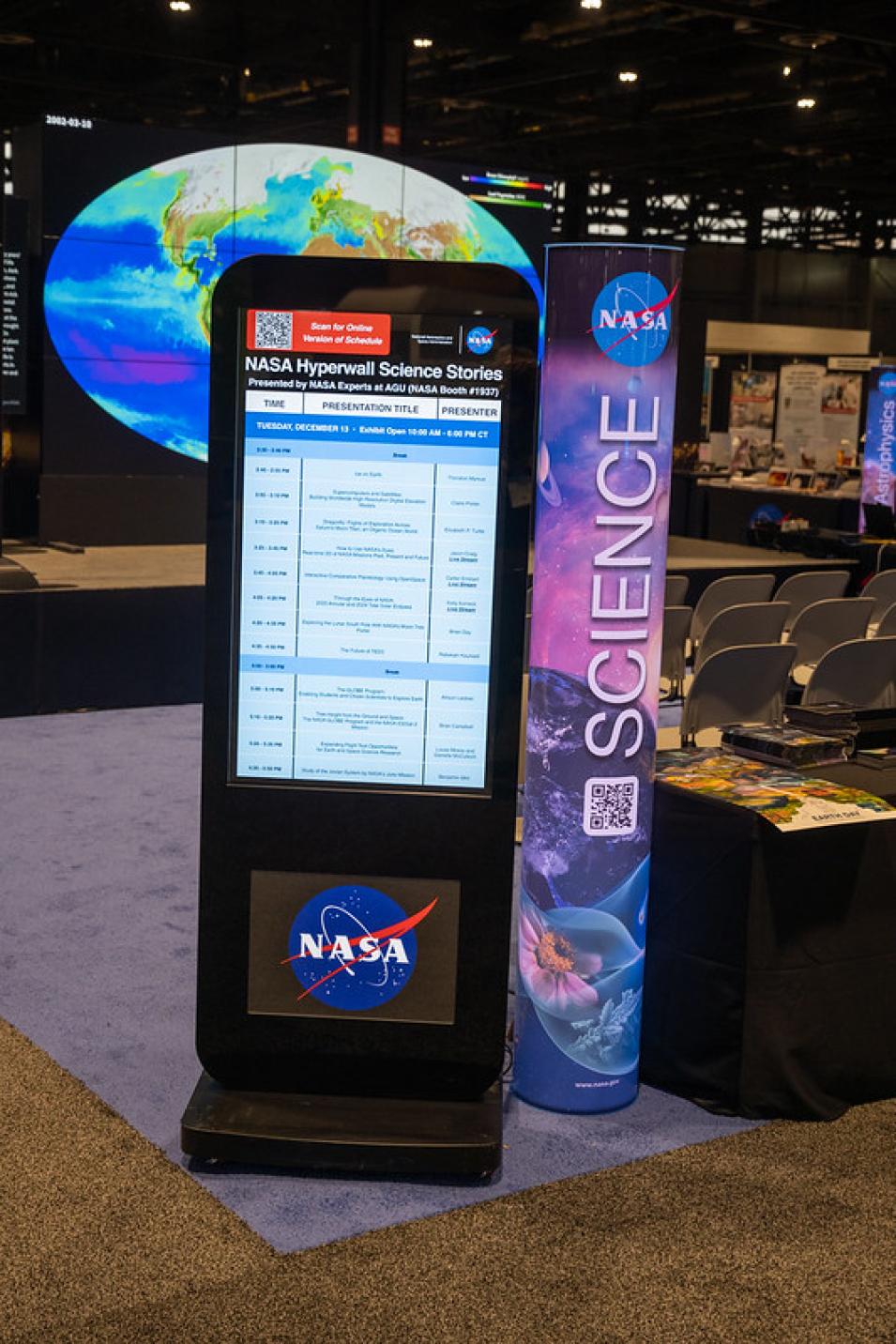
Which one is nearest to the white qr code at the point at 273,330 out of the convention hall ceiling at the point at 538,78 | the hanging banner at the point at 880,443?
the convention hall ceiling at the point at 538,78

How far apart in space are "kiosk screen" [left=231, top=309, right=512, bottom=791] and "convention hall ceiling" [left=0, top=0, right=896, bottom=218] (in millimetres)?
8706

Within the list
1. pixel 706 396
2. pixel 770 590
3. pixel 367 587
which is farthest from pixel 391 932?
pixel 706 396

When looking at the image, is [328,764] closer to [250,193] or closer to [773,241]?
[250,193]

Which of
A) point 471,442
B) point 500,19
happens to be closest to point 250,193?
point 500,19

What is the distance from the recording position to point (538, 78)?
49.7 feet

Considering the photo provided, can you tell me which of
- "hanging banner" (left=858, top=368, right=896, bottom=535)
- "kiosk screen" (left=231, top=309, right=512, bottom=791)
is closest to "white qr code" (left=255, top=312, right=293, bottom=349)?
"kiosk screen" (left=231, top=309, right=512, bottom=791)

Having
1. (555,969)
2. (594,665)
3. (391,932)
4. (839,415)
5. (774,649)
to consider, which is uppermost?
(839,415)

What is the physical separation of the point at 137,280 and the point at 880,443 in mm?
6753

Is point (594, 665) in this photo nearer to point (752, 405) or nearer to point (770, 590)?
point (770, 590)

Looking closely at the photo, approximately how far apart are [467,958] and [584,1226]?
48 cm

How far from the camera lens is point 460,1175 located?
105 inches

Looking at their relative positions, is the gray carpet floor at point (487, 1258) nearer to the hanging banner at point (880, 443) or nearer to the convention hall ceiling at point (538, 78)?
the convention hall ceiling at point (538, 78)

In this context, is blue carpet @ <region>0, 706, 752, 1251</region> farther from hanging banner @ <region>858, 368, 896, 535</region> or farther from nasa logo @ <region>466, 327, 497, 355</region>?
hanging banner @ <region>858, 368, 896, 535</region>

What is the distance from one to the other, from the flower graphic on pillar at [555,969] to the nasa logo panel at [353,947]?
283 mm
